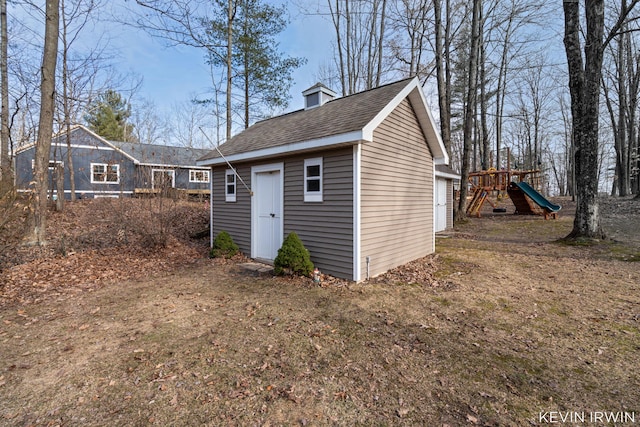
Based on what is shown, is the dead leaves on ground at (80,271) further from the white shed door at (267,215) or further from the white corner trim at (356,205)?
the white corner trim at (356,205)

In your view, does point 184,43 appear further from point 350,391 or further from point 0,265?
point 350,391

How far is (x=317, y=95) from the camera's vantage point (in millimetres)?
8898

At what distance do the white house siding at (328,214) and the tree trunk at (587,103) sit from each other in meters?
7.02

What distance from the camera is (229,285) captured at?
19.3 ft

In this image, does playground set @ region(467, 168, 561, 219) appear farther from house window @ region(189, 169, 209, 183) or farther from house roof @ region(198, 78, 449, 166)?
house window @ region(189, 169, 209, 183)

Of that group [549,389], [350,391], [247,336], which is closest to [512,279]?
[549,389]

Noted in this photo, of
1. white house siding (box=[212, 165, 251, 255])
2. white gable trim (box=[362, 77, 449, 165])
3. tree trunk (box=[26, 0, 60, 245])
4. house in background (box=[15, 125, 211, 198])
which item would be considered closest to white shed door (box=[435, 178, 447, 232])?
white gable trim (box=[362, 77, 449, 165])

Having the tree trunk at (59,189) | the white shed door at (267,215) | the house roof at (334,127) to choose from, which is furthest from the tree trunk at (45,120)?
the tree trunk at (59,189)

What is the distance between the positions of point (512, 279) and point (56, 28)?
12.5 meters

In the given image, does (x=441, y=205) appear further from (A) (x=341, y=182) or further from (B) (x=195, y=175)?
(B) (x=195, y=175)

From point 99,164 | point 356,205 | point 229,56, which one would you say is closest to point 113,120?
point 99,164

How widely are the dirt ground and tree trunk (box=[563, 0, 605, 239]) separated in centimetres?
253

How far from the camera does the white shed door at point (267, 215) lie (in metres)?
7.36

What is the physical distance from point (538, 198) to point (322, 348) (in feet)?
52.7
